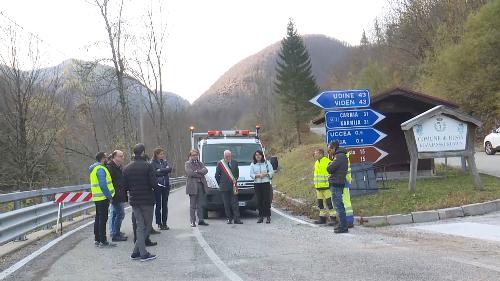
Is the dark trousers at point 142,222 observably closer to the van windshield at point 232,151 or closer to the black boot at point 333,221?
the black boot at point 333,221

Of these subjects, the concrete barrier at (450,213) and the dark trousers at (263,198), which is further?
the dark trousers at (263,198)

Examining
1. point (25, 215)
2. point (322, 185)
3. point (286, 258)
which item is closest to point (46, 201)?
point (25, 215)

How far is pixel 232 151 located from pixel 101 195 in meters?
5.56

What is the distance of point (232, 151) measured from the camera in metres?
14.8

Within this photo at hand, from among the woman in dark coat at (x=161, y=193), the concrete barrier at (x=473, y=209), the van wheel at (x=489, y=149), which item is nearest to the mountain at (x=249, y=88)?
the van wheel at (x=489, y=149)

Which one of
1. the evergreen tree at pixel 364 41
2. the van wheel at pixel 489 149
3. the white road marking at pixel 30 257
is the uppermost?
the evergreen tree at pixel 364 41

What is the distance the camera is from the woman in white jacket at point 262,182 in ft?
40.9

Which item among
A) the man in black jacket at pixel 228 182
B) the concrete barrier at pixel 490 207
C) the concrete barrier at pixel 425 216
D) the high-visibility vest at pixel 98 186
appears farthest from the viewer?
the man in black jacket at pixel 228 182

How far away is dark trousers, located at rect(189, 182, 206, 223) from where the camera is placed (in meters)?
12.1

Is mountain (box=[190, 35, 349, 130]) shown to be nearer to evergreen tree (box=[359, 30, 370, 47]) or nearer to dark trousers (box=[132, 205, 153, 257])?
evergreen tree (box=[359, 30, 370, 47])

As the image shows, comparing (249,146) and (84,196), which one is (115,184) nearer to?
(84,196)

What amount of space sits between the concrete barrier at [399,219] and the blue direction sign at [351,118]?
3.55 metres

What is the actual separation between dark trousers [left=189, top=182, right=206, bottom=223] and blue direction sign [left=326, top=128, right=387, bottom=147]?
382 centimetres

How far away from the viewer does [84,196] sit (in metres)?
12.6
